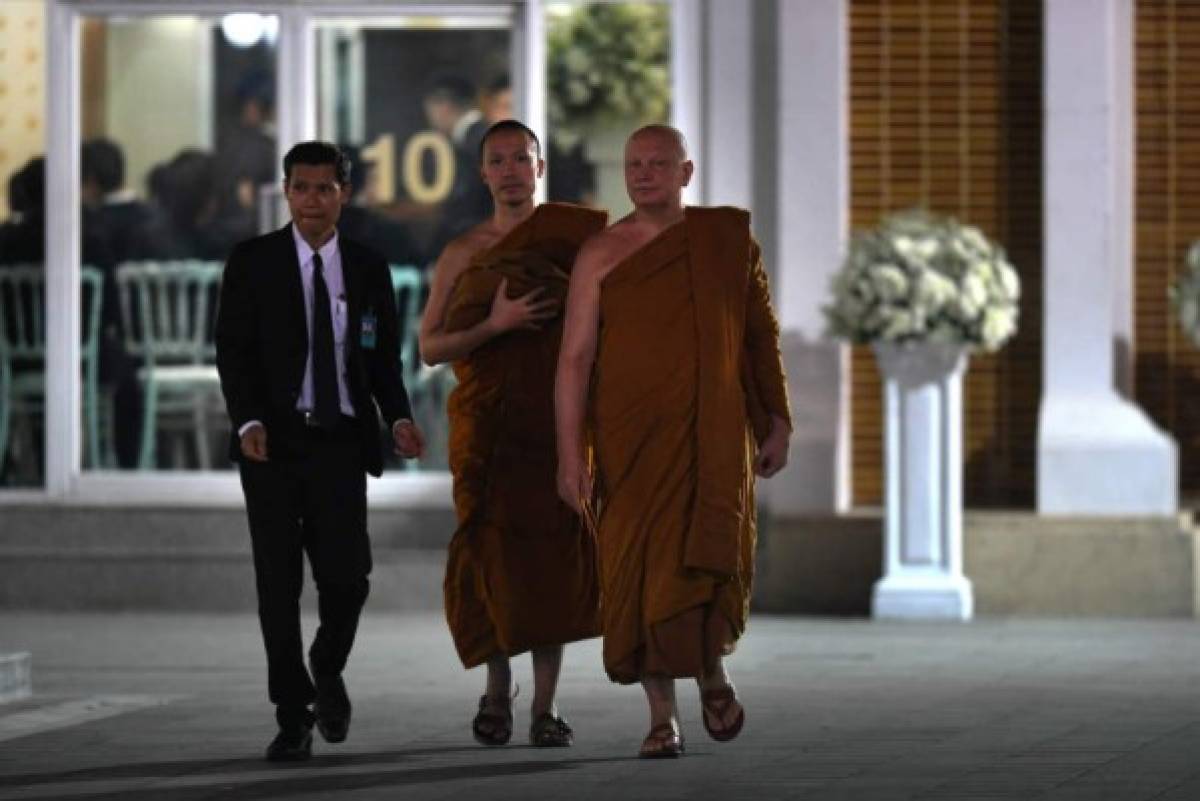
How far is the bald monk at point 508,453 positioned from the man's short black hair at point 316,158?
0.51m

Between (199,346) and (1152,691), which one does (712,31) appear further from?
(1152,691)

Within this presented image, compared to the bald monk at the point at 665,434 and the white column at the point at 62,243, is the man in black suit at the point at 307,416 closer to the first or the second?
the bald monk at the point at 665,434

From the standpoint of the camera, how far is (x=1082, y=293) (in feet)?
52.2

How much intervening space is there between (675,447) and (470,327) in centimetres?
89

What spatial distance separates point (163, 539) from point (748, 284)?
23.4 feet

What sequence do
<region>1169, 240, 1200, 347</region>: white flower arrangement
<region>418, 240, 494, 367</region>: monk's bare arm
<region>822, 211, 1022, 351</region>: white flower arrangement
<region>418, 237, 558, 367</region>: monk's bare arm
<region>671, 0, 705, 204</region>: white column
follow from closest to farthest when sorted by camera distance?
<region>418, 237, 558, 367</region>: monk's bare arm
<region>418, 240, 494, 367</region>: monk's bare arm
<region>822, 211, 1022, 351</region>: white flower arrangement
<region>1169, 240, 1200, 347</region>: white flower arrangement
<region>671, 0, 705, 204</region>: white column

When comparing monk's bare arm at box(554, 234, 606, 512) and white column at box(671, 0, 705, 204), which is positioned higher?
white column at box(671, 0, 705, 204)

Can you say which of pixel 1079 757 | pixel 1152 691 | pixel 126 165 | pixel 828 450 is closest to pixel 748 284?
pixel 1079 757

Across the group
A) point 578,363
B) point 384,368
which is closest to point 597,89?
point 384,368

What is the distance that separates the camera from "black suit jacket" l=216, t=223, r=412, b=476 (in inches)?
380

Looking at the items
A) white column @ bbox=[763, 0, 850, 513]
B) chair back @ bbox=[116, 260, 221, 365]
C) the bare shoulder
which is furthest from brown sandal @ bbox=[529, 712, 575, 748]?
chair back @ bbox=[116, 260, 221, 365]

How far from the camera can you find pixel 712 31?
53.0 feet

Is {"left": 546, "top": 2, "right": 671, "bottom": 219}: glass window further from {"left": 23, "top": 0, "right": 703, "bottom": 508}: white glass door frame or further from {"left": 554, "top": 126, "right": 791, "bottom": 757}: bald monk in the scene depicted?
{"left": 554, "top": 126, "right": 791, "bottom": 757}: bald monk

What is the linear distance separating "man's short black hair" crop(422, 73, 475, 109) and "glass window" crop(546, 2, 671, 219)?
1.29ft
